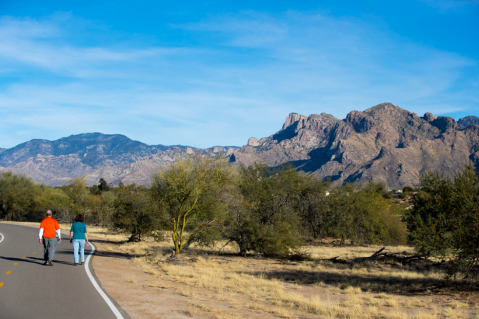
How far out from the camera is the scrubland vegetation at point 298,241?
38.2 feet

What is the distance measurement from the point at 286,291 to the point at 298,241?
9.93 m

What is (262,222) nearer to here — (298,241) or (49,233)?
(298,241)

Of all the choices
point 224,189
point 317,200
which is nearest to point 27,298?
point 224,189

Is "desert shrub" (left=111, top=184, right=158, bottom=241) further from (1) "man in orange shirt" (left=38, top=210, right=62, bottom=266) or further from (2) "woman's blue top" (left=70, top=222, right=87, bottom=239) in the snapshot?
(1) "man in orange shirt" (left=38, top=210, right=62, bottom=266)

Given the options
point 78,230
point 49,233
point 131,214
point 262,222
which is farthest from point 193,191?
point 131,214

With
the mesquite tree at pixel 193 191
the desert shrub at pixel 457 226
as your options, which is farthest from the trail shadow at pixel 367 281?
the mesquite tree at pixel 193 191

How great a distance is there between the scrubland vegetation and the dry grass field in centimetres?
5

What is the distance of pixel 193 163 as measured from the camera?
20.1 metres

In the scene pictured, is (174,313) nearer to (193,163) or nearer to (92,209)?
(193,163)

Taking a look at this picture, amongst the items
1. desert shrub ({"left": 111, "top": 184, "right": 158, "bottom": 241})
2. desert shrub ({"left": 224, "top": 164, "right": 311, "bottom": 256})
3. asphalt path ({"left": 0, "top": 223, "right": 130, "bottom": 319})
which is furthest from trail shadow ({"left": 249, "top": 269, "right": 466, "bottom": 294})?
desert shrub ({"left": 111, "top": 184, "right": 158, "bottom": 241})

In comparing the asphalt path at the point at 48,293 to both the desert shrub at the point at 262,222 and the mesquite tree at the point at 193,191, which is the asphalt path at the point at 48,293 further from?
the desert shrub at the point at 262,222

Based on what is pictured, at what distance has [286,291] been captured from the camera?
13.4m

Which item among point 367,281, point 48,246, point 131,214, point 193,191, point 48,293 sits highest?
point 193,191

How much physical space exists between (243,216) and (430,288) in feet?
37.8
